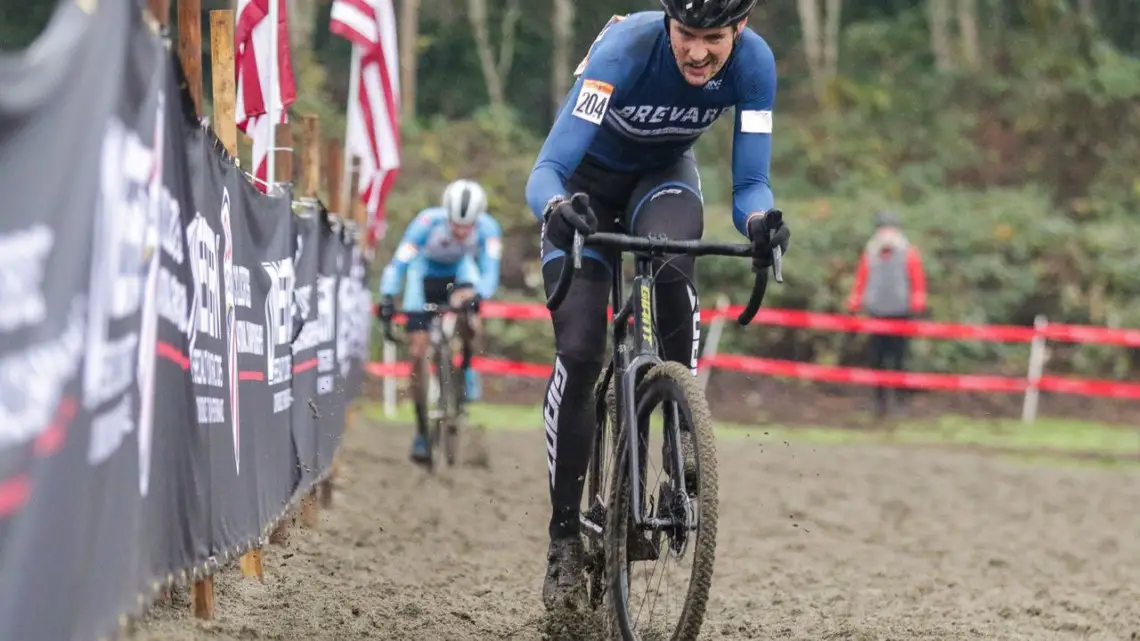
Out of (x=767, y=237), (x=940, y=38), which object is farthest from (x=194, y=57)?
(x=940, y=38)

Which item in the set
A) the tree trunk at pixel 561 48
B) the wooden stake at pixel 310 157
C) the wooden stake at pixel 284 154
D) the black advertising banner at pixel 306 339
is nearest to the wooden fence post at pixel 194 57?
the black advertising banner at pixel 306 339

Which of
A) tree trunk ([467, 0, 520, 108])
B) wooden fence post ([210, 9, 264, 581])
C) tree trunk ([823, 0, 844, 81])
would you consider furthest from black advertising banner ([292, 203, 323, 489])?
tree trunk ([823, 0, 844, 81])

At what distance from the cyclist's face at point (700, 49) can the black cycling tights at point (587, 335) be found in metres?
0.47

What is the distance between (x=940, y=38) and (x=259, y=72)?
104 ft

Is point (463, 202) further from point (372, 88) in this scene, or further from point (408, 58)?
point (408, 58)

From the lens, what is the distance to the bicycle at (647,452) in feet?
14.2

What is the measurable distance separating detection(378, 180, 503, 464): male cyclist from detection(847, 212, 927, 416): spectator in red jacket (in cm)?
782

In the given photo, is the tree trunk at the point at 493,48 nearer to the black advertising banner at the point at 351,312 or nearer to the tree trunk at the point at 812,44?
the tree trunk at the point at 812,44

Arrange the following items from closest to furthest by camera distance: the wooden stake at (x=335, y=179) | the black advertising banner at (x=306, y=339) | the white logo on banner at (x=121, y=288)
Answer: the white logo on banner at (x=121, y=288) → the black advertising banner at (x=306, y=339) → the wooden stake at (x=335, y=179)

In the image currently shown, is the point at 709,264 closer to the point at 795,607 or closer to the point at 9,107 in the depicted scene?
the point at 795,607

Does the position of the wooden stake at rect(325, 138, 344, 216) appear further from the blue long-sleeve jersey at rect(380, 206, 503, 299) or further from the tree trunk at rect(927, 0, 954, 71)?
the tree trunk at rect(927, 0, 954, 71)

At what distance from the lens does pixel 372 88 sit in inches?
470

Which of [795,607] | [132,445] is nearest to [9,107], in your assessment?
[132,445]

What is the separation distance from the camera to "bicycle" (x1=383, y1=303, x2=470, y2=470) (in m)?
12.1
